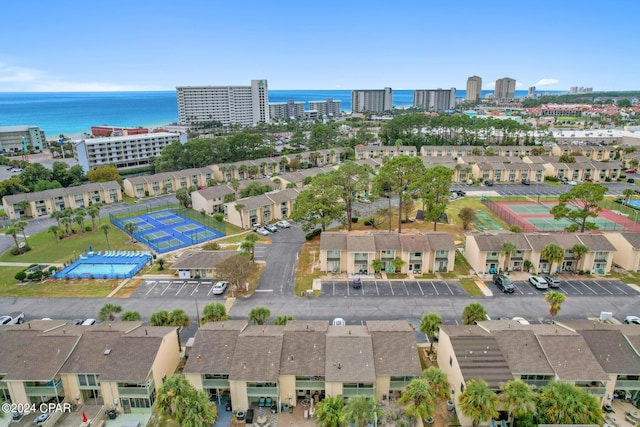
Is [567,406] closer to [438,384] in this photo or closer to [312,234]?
[438,384]

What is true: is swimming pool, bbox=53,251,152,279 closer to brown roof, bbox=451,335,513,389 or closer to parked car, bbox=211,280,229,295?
parked car, bbox=211,280,229,295

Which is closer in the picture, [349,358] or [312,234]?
[349,358]

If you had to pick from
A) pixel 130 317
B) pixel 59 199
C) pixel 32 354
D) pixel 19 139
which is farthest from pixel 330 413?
pixel 19 139

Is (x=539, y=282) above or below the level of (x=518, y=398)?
below

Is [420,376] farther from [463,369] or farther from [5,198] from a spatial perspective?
[5,198]

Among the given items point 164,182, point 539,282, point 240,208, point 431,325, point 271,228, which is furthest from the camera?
point 164,182

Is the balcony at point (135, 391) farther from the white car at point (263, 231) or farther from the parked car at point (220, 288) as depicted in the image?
the white car at point (263, 231)

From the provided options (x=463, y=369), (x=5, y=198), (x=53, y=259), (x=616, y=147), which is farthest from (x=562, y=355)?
(x=616, y=147)

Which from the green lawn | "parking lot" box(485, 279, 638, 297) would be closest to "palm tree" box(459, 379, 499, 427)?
"parking lot" box(485, 279, 638, 297)
